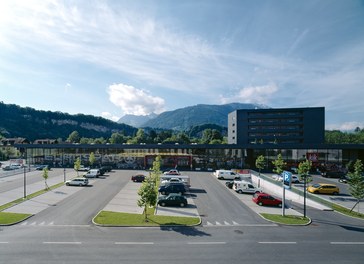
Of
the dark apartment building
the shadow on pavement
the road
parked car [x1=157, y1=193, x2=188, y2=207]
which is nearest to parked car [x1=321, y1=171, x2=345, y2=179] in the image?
the road

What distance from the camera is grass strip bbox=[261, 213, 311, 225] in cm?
2513

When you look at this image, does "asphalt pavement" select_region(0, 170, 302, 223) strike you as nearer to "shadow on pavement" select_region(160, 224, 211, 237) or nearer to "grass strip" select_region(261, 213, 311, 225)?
"grass strip" select_region(261, 213, 311, 225)

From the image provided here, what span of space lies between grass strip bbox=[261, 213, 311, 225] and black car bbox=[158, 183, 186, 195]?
43.5ft

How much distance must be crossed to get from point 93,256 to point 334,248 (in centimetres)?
1849

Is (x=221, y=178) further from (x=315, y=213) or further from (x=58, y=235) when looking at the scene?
(x=58, y=235)

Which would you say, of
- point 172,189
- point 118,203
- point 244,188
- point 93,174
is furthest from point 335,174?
point 93,174

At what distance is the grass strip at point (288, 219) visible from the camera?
25134 millimetres

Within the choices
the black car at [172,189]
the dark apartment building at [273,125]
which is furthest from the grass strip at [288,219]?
the dark apartment building at [273,125]

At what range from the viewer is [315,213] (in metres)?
29.2

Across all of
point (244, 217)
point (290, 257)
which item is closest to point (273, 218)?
point (244, 217)

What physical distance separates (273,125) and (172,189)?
91914 millimetres

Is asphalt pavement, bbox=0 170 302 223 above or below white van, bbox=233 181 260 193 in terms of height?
below

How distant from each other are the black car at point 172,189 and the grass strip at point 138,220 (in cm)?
994

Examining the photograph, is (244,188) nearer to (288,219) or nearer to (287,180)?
(287,180)
